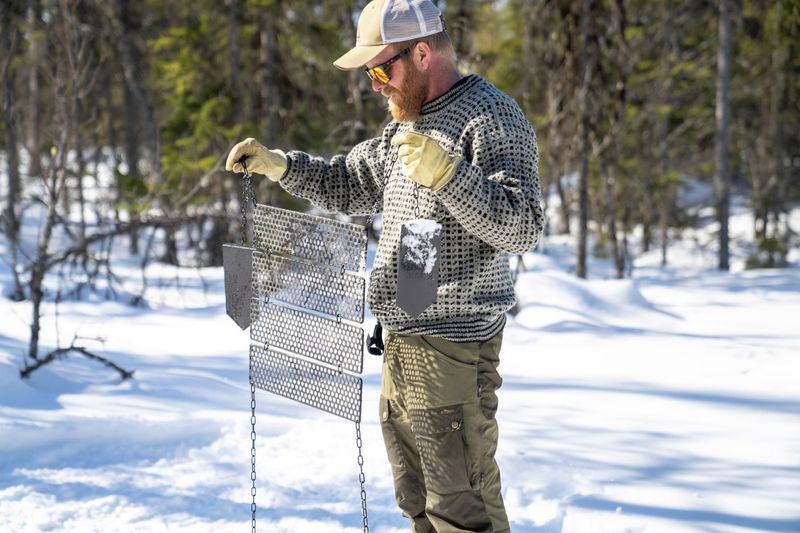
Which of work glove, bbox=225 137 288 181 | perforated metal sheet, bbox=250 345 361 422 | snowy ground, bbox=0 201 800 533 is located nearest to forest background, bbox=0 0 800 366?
snowy ground, bbox=0 201 800 533

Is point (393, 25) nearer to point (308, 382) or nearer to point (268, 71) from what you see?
point (308, 382)

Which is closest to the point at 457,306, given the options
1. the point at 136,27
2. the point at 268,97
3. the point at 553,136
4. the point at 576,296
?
the point at 576,296

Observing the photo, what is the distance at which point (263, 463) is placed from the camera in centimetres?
400


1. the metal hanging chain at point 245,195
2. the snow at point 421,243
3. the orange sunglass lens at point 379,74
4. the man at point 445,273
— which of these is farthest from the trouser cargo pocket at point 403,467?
the orange sunglass lens at point 379,74

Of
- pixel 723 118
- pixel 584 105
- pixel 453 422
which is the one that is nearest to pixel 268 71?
pixel 584 105

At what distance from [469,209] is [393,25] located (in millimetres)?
554

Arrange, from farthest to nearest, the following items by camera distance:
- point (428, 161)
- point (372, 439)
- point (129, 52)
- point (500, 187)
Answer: point (129, 52), point (372, 439), point (500, 187), point (428, 161)

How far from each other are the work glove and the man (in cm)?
36

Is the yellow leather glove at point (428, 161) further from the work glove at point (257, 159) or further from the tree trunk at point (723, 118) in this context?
the tree trunk at point (723, 118)

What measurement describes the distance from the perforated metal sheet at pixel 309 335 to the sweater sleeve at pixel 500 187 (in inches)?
22.9

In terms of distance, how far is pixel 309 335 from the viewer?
2.41 metres

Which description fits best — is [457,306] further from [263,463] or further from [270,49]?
[270,49]

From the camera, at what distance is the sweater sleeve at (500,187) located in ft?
5.96

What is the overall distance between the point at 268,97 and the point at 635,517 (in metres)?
10.2
